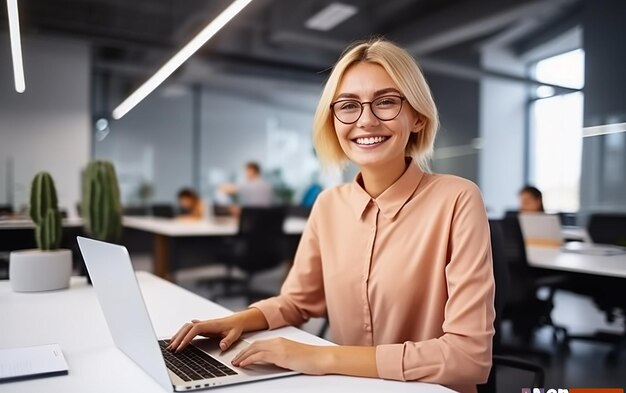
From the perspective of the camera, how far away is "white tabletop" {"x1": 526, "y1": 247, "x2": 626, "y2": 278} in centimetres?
244

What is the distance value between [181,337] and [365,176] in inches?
25.0

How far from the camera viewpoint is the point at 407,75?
4.12ft

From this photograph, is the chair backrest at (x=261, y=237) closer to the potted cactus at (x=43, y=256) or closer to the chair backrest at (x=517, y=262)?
the chair backrest at (x=517, y=262)

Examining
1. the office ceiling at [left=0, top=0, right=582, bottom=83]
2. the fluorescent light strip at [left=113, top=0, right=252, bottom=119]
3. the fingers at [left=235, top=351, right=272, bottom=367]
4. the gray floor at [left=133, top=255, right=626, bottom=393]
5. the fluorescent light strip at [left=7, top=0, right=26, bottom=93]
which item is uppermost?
the office ceiling at [left=0, top=0, right=582, bottom=83]

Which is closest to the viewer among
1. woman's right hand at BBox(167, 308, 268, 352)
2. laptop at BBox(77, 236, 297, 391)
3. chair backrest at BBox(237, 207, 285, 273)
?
laptop at BBox(77, 236, 297, 391)

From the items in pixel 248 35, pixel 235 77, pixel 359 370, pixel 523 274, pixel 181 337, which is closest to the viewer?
pixel 359 370

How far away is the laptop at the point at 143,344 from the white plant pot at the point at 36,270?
0.82m

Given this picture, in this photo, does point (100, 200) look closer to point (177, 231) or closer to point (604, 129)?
point (177, 231)

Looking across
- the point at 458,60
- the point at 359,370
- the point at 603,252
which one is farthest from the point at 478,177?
the point at 359,370

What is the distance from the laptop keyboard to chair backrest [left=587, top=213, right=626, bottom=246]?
3.30m

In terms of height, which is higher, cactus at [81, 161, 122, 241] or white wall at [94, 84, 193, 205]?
white wall at [94, 84, 193, 205]

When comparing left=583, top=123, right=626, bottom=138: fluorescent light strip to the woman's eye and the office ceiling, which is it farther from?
the woman's eye

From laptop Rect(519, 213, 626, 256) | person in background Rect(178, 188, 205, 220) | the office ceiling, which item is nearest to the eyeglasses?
laptop Rect(519, 213, 626, 256)

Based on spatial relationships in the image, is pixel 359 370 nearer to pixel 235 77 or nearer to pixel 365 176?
pixel 365 176
